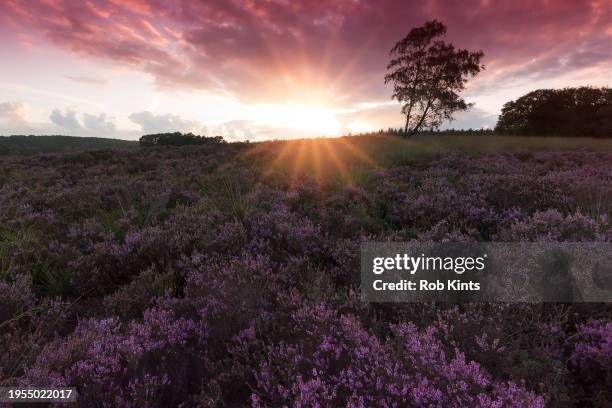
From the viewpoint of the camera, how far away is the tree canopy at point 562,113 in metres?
42.2

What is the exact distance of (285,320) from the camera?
254 centimetres

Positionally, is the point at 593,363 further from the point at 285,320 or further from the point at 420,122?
the point at 420,122

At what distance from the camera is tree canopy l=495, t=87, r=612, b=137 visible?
4225cm

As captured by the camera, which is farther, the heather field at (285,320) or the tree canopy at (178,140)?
the tree canopy at (178,140)

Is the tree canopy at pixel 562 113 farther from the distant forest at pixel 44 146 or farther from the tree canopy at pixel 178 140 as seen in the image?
the distant forest at pixel 44 146

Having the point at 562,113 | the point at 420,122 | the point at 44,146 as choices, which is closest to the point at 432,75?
the point at 420,122

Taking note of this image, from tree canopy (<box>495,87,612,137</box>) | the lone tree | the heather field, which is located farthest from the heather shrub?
tree canopy (<box>495,87,612,137</box>)

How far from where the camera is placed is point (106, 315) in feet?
10.4

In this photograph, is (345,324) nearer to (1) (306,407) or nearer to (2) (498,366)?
(1) (306,407)
